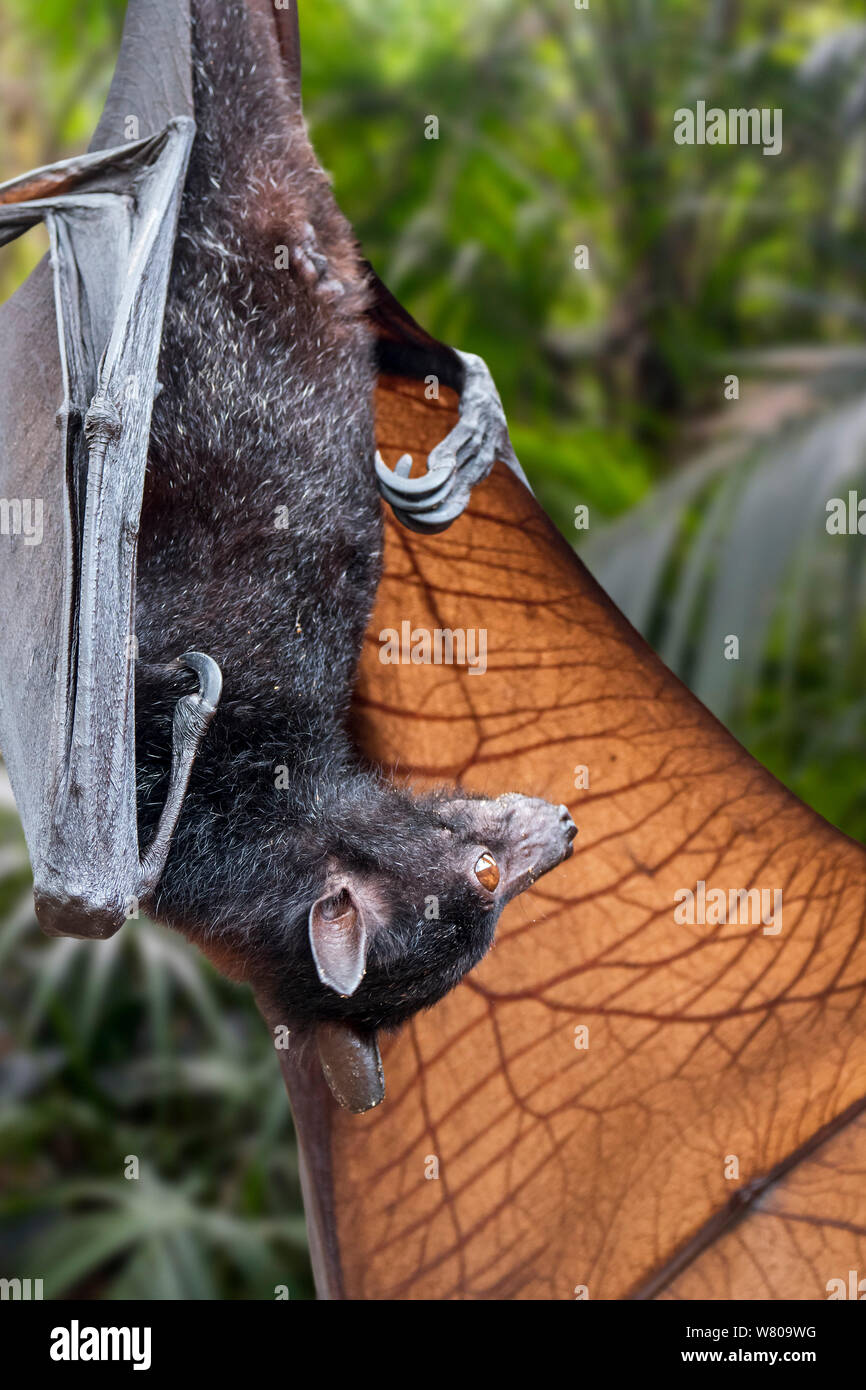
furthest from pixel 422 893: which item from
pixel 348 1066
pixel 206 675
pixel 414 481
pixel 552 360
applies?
pixel 552 360

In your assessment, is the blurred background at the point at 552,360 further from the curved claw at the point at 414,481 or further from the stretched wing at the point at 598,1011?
the curved claw at the point at 414,481

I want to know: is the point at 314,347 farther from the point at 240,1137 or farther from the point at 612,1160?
the point at 240,1137

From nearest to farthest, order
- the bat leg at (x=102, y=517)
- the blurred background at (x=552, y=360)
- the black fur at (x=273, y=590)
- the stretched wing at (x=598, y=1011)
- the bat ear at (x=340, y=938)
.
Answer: the bat leg at (x=102, y=517) < the bat ear at (x=340, y=938) < the black fur at (x=273, y=590) < the stretched wing at (x=598, y=1011) < the blurred background at (x=552, y=360)

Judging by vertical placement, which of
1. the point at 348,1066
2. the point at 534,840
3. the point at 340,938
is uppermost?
the point at 534,840

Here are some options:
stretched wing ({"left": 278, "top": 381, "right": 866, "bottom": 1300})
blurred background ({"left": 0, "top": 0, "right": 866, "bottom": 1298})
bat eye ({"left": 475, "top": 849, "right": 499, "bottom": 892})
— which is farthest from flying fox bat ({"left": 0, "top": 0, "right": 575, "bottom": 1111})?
blurred background ({"left": 0, "top": 0, "right": 866, "bottom": 1298})

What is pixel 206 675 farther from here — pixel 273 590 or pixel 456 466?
pixel 456 466

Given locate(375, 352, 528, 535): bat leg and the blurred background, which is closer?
locate(375, 352, 528, 535): bat leg

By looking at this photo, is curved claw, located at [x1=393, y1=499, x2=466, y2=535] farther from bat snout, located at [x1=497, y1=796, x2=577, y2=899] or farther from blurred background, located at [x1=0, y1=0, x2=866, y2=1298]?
blurred background, located at [x1=0, y1=0, x2=866, y2=1298]

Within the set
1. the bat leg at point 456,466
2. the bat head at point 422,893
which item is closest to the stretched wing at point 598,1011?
the bat leg at point 456,466
